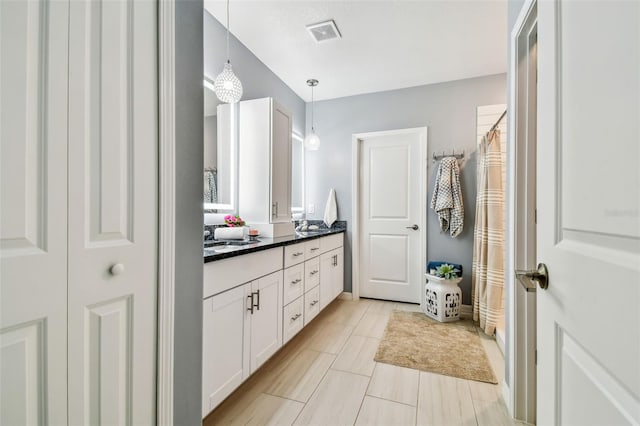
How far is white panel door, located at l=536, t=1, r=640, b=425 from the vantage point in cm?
42

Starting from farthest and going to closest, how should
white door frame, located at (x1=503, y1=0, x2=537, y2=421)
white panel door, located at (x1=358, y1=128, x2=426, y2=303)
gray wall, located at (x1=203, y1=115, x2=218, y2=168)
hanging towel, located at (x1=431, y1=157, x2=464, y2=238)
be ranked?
white panel door, located at (x1=358, y1=128, x2=426, y2=303) → hanging towel, located at (x1=431, y1=157, x2=464, y2=238) → gray wall, located at (x1=203, y1=115, x2=218, y2=168) → white door frame, located at (x1=503, y1=0, x2=537, y2=421)

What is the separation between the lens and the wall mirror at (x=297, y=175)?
358 centimetres

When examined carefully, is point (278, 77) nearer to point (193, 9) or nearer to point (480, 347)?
point (193, 9)

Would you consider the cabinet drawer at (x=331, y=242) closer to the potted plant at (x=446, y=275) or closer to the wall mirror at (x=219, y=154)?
the wall mirror at (x=219, y=154)

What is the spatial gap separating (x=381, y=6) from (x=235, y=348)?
8.12ft

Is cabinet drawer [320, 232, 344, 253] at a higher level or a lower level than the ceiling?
lower

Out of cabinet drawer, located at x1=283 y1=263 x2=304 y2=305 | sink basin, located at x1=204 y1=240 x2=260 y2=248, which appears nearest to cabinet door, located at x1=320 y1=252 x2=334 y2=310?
cabinet drawer, located at x1=283 y1=263 x2=304 y2=305

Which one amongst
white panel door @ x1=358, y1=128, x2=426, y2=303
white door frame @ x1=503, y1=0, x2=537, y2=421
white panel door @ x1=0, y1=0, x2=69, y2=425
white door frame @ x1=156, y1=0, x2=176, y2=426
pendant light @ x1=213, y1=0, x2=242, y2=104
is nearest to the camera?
white panel door @ x1=0, y1=0, x2=69, y2=425

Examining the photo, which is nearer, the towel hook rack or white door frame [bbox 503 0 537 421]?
white door frame [bbox 503 0 537 421]

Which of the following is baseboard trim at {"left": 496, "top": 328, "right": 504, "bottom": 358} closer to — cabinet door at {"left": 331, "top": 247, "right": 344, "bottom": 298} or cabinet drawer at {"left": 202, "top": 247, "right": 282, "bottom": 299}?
cabinet door at {"left": 331, "top": 247, "right": 344, "bottom": 298}

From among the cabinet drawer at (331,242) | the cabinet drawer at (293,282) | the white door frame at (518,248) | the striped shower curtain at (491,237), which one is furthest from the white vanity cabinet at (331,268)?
the white door frame at (518,248)

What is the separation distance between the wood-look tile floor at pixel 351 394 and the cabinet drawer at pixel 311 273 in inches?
19.5

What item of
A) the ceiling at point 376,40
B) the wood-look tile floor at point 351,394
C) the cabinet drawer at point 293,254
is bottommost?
the wood-look tile floor at point 351,394

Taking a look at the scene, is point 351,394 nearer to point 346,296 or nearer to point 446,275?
point 446,275
